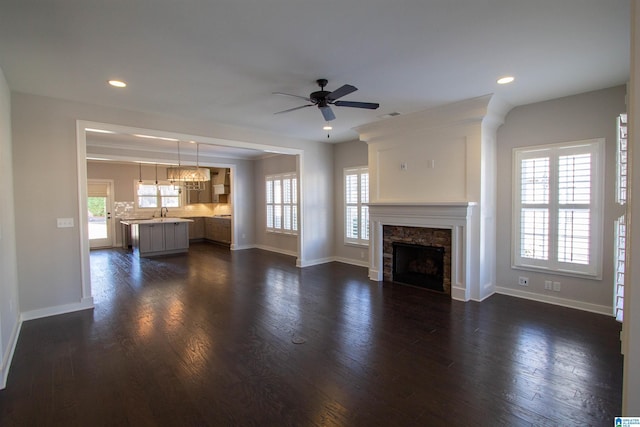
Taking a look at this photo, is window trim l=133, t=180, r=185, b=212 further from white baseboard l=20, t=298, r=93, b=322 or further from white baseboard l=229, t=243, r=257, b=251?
white baseboard l=20, t=298, r=93, b=322

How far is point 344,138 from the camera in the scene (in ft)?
22.3

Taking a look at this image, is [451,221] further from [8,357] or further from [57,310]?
[57,310]

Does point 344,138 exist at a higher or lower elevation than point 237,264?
higher

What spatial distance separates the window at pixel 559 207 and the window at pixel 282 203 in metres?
5.00

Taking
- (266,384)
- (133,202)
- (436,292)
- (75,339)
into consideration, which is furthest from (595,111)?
(133,202)

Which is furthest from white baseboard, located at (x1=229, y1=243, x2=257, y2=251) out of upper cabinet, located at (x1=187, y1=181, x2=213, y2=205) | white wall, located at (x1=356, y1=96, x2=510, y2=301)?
white wall, located at (x1=356, y1=96, x2=510, y2=301)

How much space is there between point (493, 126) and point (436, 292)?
2658 mm

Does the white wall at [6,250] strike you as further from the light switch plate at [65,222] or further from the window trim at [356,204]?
the window trim at [356,204]

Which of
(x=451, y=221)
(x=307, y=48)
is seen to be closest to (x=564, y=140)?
(x=451, y=221)

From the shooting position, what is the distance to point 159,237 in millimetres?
8352

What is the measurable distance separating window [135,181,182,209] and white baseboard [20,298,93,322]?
6695 mm

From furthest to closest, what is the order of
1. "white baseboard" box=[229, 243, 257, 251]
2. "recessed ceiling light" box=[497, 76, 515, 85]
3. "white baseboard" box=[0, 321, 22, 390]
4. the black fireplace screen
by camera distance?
1. "white baseboard" box=[229, 243, 257, 251]
2. the black fireplace screen
3. "recessed ceiling light" box=[497, 76, 515, 85]
4. "white baseboard" box=[0, 321, 22, 390]

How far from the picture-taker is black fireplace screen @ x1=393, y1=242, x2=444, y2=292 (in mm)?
5066

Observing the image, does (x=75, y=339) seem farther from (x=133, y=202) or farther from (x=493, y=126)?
(x=133, y=202)
